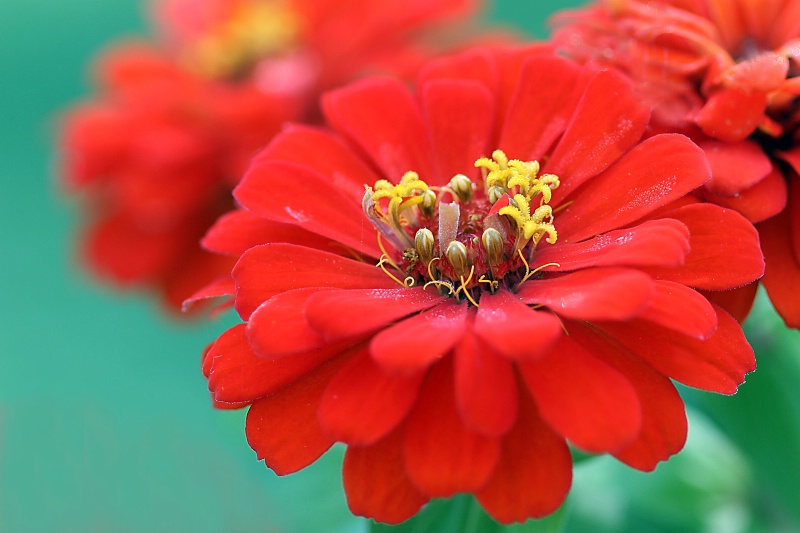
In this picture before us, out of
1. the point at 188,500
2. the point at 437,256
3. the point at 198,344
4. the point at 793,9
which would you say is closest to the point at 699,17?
the point at 793,9

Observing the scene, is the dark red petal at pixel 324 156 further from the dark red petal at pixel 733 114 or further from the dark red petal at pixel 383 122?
the dark red petal at pixel 733 114

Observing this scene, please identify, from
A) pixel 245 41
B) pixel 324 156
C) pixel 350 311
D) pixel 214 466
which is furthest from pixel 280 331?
pixel 245 41

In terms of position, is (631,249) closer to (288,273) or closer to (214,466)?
(288,273)

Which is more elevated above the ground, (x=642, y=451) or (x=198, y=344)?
(x=642, y=451)

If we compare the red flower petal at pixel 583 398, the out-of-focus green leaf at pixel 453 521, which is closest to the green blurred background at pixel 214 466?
the out-of-focus green leaf at pixel 453 521

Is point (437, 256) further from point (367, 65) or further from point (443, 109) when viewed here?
point (367, 65)
